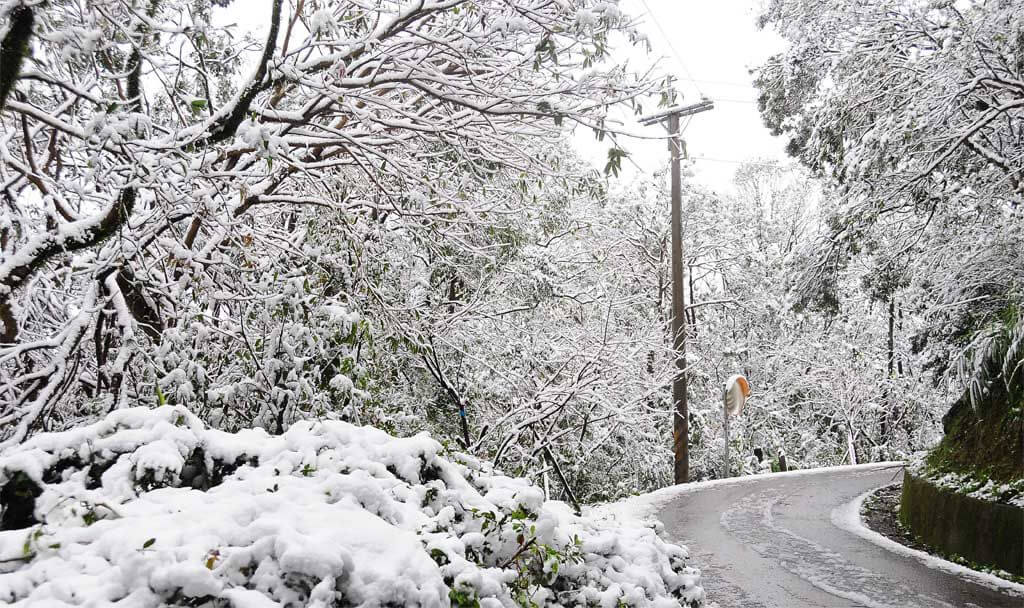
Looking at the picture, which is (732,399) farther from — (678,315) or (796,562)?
(796,562)

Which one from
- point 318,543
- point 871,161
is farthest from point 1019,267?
point 318,543

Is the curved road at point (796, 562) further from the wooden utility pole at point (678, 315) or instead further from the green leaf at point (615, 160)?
the green leaf at point (615, 160)

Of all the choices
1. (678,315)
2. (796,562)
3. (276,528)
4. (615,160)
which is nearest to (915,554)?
(796,562)

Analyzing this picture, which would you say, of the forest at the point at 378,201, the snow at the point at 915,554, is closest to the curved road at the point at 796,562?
the snow at the point at 915,554

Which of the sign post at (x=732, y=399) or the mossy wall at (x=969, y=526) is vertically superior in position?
the sign post at (x=732, y=399)

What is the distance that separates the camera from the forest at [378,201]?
485 centimetres

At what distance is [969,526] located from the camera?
8.05 metres

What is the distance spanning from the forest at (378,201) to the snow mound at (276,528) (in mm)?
41

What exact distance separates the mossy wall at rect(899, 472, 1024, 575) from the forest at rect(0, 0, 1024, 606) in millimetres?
1582

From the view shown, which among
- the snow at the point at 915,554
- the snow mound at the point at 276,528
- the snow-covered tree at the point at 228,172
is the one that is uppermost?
the snow-covered tree at the point at 228,172

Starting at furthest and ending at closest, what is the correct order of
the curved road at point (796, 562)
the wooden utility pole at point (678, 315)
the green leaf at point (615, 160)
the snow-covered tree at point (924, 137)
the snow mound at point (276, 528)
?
the wooden utility pole at point (678, 315) < the snow-covered tree at point (924, 137) < the curved road at point (796, 562) < the green leaf at point (615, 160) < the snow mound at point (276, 528)

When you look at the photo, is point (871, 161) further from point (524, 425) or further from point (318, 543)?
point (318, 543)

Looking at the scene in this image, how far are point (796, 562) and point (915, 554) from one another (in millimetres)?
1760

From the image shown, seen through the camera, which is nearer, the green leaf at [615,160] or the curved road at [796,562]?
the green leaf at [615,160]
